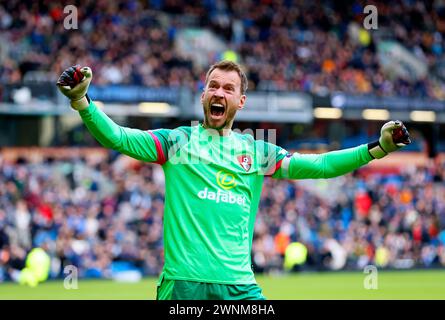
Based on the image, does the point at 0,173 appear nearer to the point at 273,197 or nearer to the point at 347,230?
the point at 273,197

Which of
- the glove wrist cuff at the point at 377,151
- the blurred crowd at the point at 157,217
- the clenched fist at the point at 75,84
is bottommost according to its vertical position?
the blurred crowd at the point at 157,217

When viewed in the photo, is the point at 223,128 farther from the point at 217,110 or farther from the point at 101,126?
the point at 101,126

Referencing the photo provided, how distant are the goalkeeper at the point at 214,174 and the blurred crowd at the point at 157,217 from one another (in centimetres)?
1625

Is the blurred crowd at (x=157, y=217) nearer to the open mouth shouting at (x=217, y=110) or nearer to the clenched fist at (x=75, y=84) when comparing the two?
the open mouth shouting at (x=217, y=110)

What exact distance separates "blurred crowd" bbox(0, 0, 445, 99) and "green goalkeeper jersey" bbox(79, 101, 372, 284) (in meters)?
22.2

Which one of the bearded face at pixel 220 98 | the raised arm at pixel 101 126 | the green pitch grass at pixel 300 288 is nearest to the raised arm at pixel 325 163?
the bearded face at pixel 220 98

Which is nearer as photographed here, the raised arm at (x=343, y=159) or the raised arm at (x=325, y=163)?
the raised arm at (x=343, y=159)

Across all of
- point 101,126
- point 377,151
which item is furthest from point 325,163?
point 101,126

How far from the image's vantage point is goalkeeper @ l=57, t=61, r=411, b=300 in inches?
239

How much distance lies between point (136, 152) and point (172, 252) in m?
0.70

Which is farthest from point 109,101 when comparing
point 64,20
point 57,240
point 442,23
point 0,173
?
point 442,23

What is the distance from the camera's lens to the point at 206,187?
6.18m

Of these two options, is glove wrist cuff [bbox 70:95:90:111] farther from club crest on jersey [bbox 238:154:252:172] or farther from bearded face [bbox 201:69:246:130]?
club crest on jersey [bbox 238:154:252:172]

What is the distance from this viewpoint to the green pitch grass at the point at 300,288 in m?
18.0
